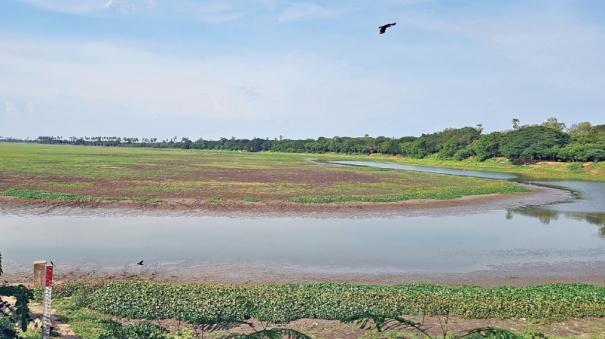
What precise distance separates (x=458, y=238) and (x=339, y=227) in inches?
287

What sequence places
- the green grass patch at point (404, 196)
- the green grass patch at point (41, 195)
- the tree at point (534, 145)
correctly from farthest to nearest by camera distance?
the tree at point (534, 145) → the green grass patch at point (404, 196) → the green grass patch at point (41, 195)

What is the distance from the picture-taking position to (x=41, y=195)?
117 feet

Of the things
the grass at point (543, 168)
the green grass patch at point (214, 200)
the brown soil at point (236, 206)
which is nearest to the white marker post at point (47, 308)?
the brown soil at point (236, 206)

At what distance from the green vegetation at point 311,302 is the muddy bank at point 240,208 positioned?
1875 cm

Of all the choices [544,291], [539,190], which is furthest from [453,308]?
[539,190]

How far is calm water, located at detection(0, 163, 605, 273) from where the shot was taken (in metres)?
20.9

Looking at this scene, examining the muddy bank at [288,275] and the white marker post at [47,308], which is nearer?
the white marker post at [47,308]

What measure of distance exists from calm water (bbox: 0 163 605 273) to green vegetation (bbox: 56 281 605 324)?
5.08m

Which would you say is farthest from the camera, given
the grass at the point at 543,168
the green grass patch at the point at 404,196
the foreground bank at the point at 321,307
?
the grass at the point at 543,168

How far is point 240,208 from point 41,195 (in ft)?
51.2

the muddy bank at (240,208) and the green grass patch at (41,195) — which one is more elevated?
the green grass patch at (41,195)

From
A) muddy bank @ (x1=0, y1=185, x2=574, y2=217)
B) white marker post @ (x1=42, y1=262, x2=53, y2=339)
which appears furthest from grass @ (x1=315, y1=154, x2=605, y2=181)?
white marker post @ (x1=42, y1=262, x2=53, y2=339)

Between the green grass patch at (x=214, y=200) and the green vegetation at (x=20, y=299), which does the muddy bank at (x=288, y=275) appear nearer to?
the green vegetation at (x=20, y=299)

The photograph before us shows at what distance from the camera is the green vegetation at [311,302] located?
1277 centimetres
